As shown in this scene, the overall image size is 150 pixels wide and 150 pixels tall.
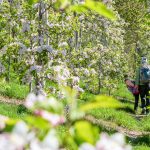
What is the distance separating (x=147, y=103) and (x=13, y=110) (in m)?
5.61

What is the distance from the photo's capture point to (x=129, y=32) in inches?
1398

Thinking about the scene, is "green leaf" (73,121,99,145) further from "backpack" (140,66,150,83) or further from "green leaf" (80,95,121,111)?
"backpack" (140,66,150,83)

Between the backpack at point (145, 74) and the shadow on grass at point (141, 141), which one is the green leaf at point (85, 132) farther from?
the backpack at point (145, 74)

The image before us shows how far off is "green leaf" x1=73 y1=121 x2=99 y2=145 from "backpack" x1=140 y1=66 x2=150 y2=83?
12.8m

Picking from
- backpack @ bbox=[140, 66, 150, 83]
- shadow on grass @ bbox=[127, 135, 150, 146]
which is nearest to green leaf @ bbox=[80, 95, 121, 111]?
shadow on grass @ bbox=[127, 135, 150, 146]

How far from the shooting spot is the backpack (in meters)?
13.9

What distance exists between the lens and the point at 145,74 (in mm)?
13992

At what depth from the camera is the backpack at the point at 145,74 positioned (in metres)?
13.9

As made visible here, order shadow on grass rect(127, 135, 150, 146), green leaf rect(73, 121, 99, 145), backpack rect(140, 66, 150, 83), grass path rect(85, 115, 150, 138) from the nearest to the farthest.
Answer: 1. green leaf rect(73, 121, 99, 145)
2. shadow on grass rect(127, 135, 150, 146)
3. grass path rect(85, 115, 150, 138)
4. backpack rect(140, 66, 150, 83)

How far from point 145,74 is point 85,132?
1302 cm

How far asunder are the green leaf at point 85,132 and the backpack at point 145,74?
12.8m

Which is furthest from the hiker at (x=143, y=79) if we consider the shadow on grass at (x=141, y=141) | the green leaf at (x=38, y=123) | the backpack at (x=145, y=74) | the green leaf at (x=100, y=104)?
Answer: the green leaf at (x=38, y=123)

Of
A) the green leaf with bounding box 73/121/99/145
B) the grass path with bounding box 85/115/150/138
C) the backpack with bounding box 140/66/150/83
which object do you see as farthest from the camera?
the backpack with bounding box 140/66/150/83

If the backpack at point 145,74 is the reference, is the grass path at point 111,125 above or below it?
below
